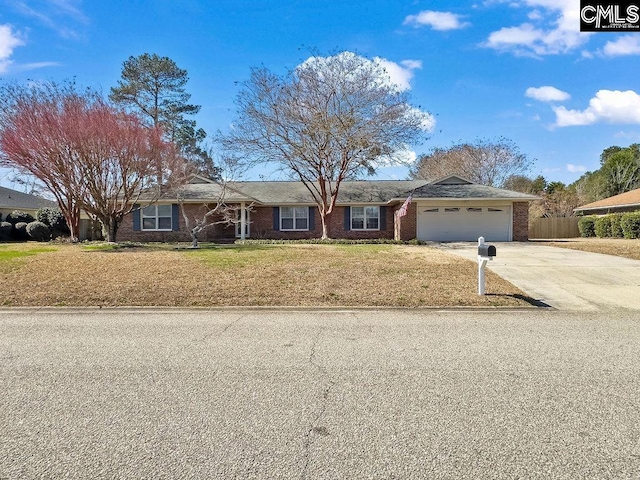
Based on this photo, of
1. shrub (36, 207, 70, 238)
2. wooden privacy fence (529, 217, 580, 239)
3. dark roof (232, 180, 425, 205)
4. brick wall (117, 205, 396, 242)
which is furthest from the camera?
wooden privacy fence (529, 217, 580, 239)

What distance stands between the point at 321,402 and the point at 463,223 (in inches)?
808

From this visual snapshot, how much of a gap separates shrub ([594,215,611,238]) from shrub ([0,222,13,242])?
122 ft

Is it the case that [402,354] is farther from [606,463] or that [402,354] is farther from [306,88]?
[306,88]

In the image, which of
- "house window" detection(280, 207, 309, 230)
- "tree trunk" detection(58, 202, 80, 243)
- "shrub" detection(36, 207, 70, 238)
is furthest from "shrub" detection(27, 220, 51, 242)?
"house window" detection(280, 207, 309, 230)

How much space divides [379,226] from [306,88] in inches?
352

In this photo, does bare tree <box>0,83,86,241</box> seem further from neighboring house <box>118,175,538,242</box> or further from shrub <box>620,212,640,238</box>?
shrub <box>620,212,640,238</box>

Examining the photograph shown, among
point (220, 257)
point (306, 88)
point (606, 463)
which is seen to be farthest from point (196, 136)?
point (606, 463)

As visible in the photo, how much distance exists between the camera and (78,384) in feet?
12.0

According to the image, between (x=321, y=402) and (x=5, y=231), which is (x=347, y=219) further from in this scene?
(x=321, y=402)

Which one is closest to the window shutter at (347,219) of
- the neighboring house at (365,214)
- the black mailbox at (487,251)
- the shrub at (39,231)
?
the neighboring house at (365,214)

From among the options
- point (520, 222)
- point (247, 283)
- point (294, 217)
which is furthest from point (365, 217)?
point (247, 283)

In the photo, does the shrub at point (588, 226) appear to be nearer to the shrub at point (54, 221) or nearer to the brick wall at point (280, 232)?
the brick wall at point (280, 232)

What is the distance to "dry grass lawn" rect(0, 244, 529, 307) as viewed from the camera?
740 centimetres

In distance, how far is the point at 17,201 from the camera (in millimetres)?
32344
